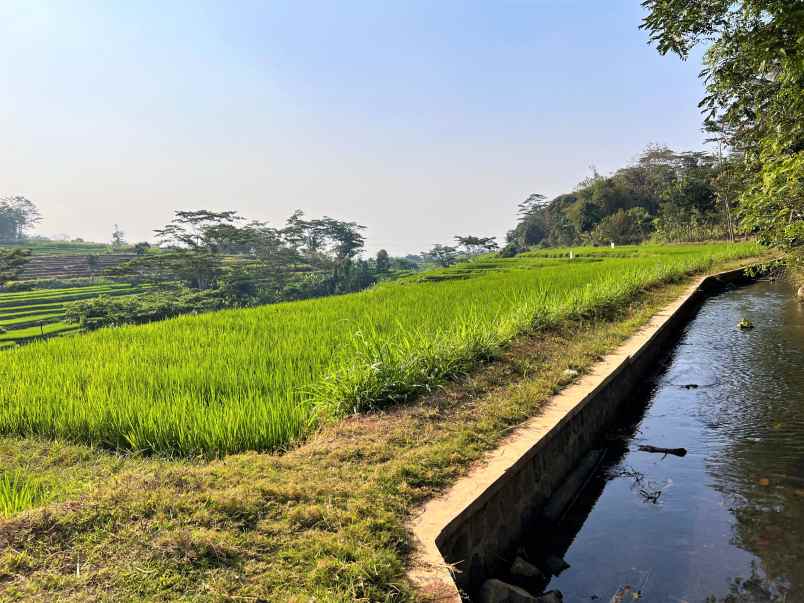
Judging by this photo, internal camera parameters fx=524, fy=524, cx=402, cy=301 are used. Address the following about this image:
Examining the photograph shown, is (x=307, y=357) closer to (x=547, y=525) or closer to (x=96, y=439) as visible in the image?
(x=96, y=439)

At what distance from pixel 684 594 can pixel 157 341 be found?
7.08 metres

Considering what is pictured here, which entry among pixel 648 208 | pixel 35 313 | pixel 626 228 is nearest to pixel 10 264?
pixel 35 313

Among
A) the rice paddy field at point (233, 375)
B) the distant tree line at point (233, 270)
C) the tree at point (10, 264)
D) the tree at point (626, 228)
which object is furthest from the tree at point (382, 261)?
the rice paddy field at point (233, 375)

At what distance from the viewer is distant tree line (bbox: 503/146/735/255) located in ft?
114

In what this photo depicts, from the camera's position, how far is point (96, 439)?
4.00 m

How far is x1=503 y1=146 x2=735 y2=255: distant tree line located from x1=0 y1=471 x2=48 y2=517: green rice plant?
3253 cm

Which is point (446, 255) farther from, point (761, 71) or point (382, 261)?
point (761, 71)

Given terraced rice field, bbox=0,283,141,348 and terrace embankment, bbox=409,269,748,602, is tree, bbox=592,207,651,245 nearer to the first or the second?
terraced rice field, bbox=0,283,141,348

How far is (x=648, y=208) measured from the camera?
46.2 metres

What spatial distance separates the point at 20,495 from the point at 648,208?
5030cm

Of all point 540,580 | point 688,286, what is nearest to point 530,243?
point 688,286

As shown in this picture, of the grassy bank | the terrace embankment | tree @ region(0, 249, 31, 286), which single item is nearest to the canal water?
the terrace embankment

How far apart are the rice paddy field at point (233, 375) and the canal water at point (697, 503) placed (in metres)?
1.63

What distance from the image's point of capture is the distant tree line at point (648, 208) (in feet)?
114
